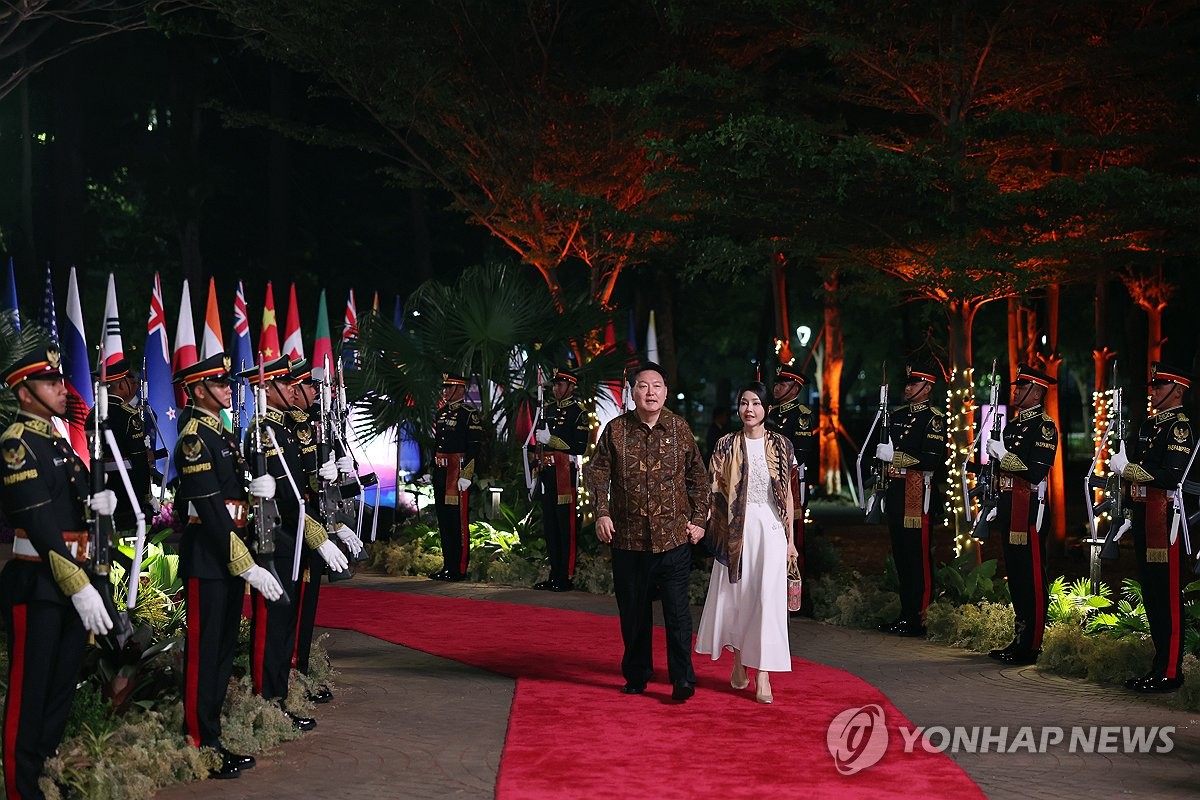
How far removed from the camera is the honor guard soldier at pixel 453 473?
14.6 meters

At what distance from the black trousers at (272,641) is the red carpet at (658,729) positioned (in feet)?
4.47

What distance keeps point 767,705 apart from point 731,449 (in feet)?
5.31

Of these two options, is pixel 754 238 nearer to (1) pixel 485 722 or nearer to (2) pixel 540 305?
(2) pixel 540 305

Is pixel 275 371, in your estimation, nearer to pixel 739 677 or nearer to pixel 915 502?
pixel 739 677

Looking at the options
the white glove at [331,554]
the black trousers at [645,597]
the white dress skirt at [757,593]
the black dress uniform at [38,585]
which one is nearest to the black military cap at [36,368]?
the black dress uniform at [38,585]

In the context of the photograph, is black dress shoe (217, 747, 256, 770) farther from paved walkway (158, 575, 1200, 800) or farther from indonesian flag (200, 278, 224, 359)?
indonesian flag (200, 278, 224, 359)

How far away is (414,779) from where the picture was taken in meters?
6.90

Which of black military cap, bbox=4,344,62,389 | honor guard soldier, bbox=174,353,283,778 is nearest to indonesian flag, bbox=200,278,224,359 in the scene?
honor guard soldier, bbox=174,353,283,778

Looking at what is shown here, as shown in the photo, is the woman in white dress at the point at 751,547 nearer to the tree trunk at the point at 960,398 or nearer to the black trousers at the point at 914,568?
the black trousers at the point at 914,568

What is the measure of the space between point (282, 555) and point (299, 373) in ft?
4.14

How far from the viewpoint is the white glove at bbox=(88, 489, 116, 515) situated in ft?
20.2

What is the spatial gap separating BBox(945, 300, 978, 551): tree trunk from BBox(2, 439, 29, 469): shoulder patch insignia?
Result: 9.22 metres

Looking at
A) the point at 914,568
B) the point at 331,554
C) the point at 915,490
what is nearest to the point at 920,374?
the point at 915,490

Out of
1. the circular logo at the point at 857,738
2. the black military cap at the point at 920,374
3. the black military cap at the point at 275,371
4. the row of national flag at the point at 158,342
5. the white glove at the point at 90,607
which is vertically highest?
the row of national flag at the point at 158,342
